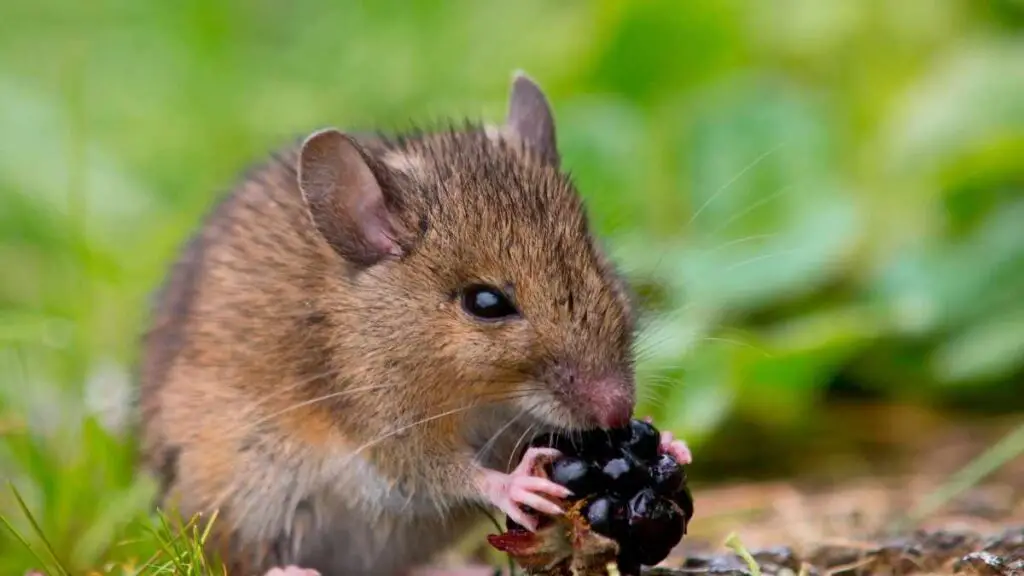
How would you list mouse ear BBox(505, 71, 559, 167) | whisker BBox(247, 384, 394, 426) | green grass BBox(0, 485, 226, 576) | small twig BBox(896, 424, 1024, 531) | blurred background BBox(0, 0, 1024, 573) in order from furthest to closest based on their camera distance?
blurred background BBox(0, 0, 1024, 573) < small twig BBox(896, 424, 1024, 531) < mouse ear BBox(505, 71, 559, 167) < whisker BBox(247, 384, 394, 426) < green grass BBox(0, 485, 226, 576)

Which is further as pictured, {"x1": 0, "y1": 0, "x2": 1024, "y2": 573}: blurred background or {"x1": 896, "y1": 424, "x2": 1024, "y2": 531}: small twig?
{"x1": 0, "y1": 0, "x2": 1024, "y2": 573}: blurred background

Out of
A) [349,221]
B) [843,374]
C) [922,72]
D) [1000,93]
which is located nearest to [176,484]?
[349,221]

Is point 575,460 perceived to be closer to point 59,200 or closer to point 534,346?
point 534,346

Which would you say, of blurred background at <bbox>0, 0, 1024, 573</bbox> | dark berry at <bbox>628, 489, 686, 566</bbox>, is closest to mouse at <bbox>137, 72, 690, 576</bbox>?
dark berry at <bbox>628, 489, 686, 566</bbox>

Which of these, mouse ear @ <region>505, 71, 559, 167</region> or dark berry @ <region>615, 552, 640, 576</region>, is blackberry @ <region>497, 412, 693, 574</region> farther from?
mouse ear @ <region>505, 71, 559, 167</region>

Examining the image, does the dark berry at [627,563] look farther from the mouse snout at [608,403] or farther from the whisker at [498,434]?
the whisker at [498,434]
